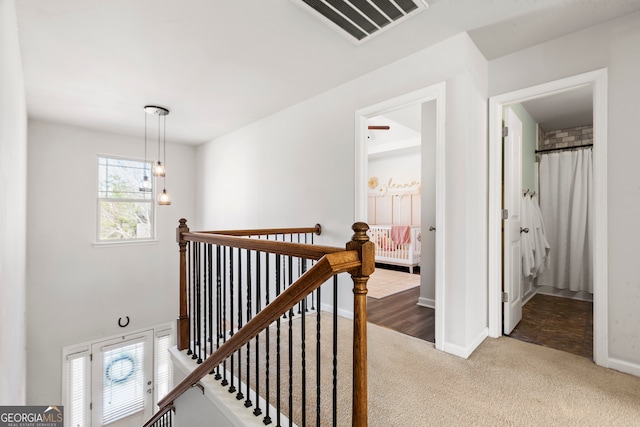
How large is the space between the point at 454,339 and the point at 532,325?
1.23 meters

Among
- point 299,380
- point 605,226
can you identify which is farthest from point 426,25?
point 299,380

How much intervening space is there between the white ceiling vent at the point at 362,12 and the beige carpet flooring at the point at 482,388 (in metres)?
2.33

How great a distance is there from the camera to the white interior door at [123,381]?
184 inches

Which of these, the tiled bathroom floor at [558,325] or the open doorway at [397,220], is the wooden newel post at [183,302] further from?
the tiled bathroom floor at [558,325]

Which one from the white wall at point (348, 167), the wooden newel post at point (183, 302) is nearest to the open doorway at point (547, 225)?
the white wall at point (348, 167)

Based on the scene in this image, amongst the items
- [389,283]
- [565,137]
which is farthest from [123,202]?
[565,137]

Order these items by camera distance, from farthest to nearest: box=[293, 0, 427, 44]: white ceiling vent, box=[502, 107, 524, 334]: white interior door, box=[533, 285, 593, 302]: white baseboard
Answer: box=[533, 285, 593, 302]: white baseboard → box=[502, 107, 524, 334]: white interior door → box=[293, 0, 427, 44]: white ceiling vent

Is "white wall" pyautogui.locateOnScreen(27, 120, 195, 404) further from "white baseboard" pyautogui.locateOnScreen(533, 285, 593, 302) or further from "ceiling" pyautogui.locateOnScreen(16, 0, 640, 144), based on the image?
"white baseboard" pyautogui.locateOnScreen(533, 285, 593, 302)

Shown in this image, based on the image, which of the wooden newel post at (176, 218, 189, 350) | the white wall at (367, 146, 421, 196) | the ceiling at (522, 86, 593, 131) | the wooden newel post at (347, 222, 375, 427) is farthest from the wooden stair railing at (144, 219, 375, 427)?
the white wall at (367, 146, 421, 196)

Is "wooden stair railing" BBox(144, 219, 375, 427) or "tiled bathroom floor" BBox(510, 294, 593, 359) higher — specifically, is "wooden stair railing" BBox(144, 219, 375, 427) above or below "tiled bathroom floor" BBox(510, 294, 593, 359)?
above

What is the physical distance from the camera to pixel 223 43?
2.31 m

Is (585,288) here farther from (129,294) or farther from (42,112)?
(42,112)

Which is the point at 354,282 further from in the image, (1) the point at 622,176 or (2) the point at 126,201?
(2) the point at 126,201

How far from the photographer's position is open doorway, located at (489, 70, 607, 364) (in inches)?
79.4
